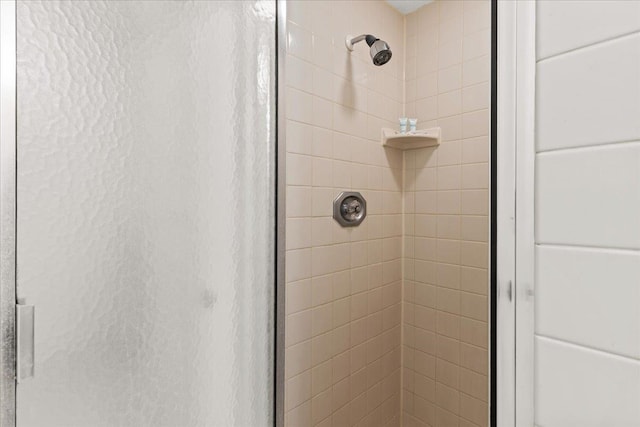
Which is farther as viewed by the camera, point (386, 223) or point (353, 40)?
point (386, 223)

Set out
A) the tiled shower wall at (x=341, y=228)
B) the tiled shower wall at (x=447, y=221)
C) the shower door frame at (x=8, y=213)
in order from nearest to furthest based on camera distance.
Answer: the shower door frame at (x=8, y=213) < the tiled shower wall at (x=341, y=228) < the tiled shower wall at (x=447, y=221)

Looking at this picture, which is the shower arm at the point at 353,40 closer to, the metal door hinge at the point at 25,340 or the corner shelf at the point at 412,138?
the corner shelf at the point at 412,138

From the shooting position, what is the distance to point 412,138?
1731 millimetres

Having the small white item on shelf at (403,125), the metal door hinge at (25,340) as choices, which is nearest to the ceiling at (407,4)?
the small white item on shelf at (403,125)

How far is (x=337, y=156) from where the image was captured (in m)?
1.49

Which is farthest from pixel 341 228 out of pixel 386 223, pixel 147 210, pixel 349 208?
pixel 147 210

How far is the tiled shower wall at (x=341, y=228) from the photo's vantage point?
1332 mm

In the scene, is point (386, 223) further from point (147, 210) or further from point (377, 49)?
point (147, 210)

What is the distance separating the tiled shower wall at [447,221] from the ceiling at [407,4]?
39 mm

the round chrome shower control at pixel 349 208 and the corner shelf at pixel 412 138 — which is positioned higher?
the corner shelf at pixel 412 138
